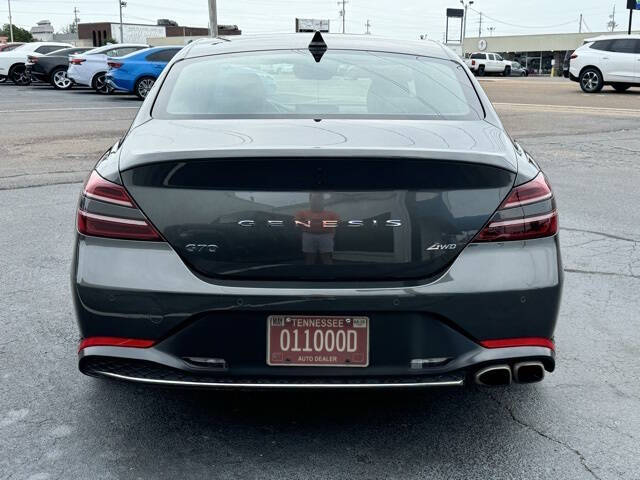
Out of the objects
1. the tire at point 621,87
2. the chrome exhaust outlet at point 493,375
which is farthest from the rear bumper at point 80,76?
the chrome exhaust outlet at point 493,375

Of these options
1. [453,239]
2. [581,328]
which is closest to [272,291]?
[453,239]

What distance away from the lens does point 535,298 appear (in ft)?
9.29

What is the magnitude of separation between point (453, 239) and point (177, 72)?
1815 millimetres

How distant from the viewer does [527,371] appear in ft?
9.54

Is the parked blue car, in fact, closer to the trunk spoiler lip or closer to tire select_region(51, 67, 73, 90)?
tire select_region(51, 67, 73, 90)

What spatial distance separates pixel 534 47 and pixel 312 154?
95234 mm

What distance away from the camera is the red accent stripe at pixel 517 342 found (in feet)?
9.28

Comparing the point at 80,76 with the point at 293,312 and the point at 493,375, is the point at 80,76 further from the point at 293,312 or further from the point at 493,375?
the point at 493,375

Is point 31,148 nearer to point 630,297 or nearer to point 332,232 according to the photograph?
point 630,297

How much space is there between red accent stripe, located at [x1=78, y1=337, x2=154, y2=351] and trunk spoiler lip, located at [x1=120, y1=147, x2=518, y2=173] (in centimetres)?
61

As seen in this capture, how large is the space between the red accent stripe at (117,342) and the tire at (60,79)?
26.4m

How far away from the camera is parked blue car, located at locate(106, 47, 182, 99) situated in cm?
2105

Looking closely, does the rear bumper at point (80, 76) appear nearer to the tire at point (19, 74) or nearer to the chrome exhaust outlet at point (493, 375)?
the tire at point (19, 74)

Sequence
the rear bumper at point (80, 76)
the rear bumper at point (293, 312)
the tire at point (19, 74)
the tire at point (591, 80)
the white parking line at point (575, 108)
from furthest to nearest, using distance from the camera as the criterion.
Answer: the tire at point (19, 74)
the tire at point (591, 80)
the rear bumper at point (80, 76)
the white parking line at point (575, 108)
the rear bumper at point (293, 312)
